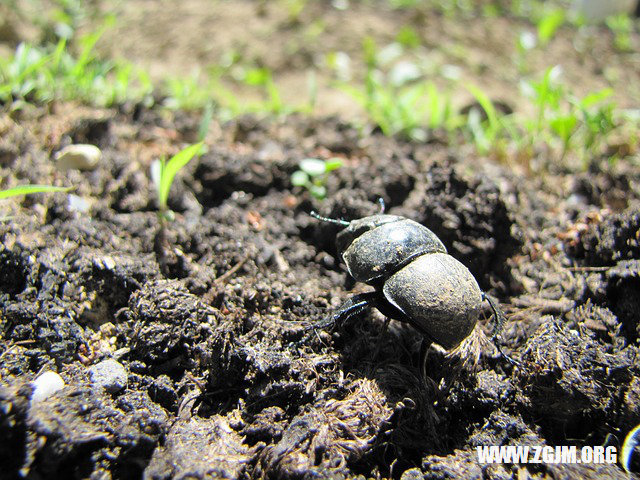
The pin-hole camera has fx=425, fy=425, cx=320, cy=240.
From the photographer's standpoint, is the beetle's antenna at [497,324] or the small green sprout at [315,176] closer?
the beetle's antenna at [497,324]

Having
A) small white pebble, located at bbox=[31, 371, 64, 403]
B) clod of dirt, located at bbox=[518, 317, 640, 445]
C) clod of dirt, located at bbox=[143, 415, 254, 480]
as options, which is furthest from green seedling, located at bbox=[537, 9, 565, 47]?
small white pebble, located at bbox=[31, 371, 64, 403]

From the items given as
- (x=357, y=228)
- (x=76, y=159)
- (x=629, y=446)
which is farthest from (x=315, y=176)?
(x=629, y=446)

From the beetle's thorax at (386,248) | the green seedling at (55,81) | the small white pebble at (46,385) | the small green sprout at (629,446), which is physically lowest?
the small green sprout at (629,446)

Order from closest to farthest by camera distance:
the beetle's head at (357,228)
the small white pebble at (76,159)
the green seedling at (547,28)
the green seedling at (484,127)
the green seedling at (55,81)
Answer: the beetle's head at (357,228), the small white pebble at (76,159), the green seedling at (55,81), the green seedling at (484,127), the green seedling at (547,28)

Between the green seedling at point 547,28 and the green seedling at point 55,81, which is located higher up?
the green seedling at point 55,81

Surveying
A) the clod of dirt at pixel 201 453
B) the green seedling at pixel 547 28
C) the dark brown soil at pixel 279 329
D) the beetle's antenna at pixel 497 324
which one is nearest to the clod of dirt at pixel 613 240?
the dark brown soil at pixel 279 329

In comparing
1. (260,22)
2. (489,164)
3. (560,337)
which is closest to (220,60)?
(260,22)

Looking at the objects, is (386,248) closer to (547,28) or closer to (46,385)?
(46,385)

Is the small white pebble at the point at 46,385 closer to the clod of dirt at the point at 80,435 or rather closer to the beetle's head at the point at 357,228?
the clod of dirt at the point at 80,435
